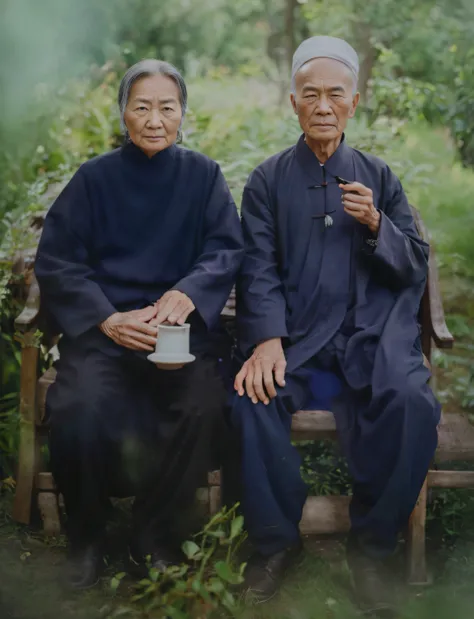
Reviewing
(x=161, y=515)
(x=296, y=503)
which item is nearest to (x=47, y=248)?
(x=161, y=515)

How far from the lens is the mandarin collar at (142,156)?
11.0 feet

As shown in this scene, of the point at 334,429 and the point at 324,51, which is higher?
the point at 324,51

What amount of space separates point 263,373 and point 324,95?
1.06m

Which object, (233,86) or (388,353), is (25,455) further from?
(233,86)

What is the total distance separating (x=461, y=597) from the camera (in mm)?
3156

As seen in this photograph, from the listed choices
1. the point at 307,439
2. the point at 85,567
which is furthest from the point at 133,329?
the point at 85,567

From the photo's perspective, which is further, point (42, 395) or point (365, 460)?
point (42, 395)

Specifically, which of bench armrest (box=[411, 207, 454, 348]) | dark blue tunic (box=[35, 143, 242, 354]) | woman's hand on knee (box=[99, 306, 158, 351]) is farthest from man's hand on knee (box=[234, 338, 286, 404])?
bench armrest (box=[411, 207, 454, 348])

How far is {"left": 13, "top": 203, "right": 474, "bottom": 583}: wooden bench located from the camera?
3.28 meters

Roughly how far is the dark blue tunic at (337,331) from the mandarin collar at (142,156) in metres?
0.37

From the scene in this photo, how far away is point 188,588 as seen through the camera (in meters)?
2.99

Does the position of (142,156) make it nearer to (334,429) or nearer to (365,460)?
(334,429)

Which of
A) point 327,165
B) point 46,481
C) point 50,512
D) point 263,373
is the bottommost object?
point 50,512

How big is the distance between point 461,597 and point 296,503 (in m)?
0.69
